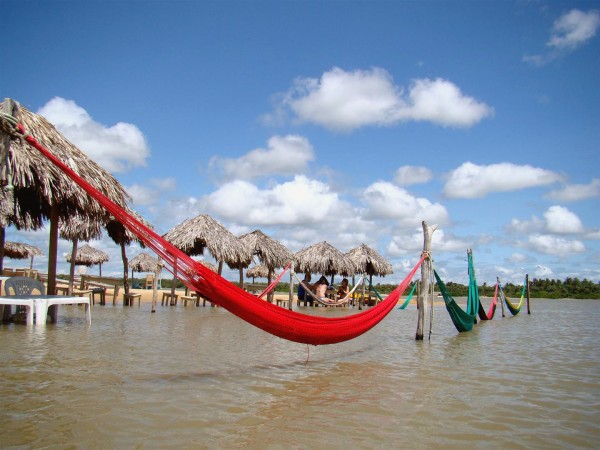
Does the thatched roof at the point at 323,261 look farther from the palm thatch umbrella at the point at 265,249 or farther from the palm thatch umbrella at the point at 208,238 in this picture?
the palm thatch umbrella at the point at 208,238

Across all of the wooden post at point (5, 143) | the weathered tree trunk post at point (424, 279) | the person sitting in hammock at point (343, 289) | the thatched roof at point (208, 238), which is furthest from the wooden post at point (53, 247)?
the person sitting in hammock at point (343, 289)

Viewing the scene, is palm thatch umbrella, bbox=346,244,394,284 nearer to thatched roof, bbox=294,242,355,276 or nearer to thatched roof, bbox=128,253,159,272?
thatched roof, bbox=294,242,355,276

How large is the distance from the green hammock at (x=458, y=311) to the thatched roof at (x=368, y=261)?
9581 mm

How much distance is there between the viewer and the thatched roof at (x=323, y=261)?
55.1 feet

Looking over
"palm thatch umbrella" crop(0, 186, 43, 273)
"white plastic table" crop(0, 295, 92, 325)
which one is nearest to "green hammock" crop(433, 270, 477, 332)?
"white plastic table" crop(0, 295, 92, 325)

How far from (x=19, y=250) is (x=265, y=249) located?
8.75 meters

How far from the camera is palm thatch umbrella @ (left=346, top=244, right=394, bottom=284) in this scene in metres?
17.8

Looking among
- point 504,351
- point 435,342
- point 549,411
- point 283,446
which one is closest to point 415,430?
point 283,446

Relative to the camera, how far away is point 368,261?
706 inches

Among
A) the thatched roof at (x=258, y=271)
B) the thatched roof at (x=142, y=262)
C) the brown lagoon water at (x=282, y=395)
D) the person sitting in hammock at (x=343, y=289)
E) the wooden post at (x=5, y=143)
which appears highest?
the wooden post at (x=5, y=143)

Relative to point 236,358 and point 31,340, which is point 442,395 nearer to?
point 236,358

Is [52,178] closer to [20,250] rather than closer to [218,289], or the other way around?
[218,289]

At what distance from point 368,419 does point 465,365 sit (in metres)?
2.14

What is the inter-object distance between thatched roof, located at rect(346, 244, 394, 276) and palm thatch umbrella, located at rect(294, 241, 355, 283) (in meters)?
0.42
